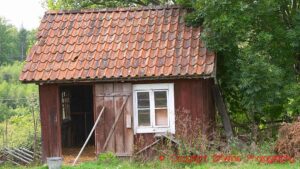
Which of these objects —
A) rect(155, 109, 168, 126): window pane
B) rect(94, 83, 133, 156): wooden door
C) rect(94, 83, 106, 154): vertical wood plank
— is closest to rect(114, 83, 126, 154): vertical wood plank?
rect(94, 83, 133, 156): wooden door

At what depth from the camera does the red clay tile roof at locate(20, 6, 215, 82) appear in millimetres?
15289

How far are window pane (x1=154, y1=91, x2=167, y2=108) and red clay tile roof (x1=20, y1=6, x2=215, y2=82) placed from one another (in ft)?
2.52

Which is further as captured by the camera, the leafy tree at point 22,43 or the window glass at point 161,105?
the leafy tree at point 22,43

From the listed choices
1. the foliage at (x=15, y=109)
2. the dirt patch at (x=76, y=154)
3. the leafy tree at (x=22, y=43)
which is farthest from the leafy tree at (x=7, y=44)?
the dirt patch at (x=76, y=154)

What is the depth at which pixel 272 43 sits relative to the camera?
1627 centimetres

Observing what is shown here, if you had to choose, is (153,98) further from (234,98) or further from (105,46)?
(234,98)

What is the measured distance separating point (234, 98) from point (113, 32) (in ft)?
15.1

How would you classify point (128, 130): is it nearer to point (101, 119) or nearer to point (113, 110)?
point (113, 110)

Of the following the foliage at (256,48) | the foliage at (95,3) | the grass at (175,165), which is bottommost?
the grass at (175,165)

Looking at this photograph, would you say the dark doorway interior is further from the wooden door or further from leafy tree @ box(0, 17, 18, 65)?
leafy tree @ box(0, 17, 18, 65)

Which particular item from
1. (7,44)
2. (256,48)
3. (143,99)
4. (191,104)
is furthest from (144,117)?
(7,44)

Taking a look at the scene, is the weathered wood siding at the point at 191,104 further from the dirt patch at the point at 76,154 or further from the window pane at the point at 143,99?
the dirt patch at the point at 76,154

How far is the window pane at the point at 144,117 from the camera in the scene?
51.4ft

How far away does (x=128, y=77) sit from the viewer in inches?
596
